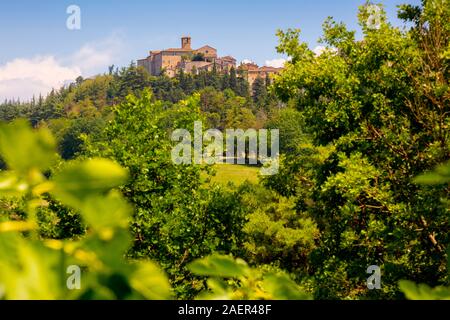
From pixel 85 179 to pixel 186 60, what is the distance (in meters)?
160

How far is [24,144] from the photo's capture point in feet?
1.71

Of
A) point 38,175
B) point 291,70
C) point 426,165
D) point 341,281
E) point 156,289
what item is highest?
point 291,70

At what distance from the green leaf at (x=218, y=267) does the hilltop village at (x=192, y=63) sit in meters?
151

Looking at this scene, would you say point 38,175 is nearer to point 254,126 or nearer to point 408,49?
point 408,49

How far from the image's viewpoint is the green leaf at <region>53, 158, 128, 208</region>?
0.53 m

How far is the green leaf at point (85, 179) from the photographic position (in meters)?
0.53

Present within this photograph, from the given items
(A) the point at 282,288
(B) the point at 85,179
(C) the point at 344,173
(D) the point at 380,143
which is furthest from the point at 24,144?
(D) the point at 380,143

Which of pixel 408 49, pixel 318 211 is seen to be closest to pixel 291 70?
pixel 408 49

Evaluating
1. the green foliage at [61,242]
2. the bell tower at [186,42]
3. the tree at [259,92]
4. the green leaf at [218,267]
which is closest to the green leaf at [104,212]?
the green foliage at [61,242]

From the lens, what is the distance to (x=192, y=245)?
10.8 metres

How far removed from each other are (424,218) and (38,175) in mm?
8846

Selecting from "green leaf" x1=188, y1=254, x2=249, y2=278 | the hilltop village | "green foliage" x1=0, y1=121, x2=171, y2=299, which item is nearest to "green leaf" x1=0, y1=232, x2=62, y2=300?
"green foliage" x1=0, y1=121, x2=171, y2=299

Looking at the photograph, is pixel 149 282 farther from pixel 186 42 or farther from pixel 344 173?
pixel 186 42

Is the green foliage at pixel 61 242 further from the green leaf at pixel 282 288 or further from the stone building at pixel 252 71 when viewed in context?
the stone building at pixel 252 71
